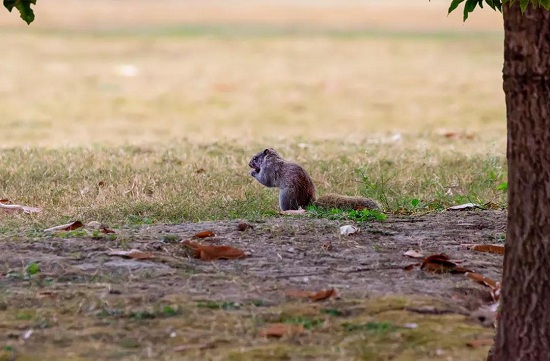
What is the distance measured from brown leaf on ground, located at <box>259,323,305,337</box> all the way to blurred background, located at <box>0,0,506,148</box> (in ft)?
22.0

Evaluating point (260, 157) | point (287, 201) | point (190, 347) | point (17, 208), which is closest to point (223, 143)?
point (260, 157)

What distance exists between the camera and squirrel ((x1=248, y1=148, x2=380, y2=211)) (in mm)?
7113

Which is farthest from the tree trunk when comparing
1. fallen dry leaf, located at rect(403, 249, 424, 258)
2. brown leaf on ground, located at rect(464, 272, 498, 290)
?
fallen dry leaf, located at rect(403, 249, 424, 258)

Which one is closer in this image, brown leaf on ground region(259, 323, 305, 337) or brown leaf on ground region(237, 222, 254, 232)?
brown leaf on ground region(259, 323, 305, 337)

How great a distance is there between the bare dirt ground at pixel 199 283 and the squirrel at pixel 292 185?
607mm

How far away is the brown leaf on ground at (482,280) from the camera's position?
5.14 metres

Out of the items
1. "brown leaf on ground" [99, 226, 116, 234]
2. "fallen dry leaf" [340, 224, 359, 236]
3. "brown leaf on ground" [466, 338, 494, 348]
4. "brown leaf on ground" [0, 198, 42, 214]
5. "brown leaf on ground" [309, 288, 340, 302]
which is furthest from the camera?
"brown leaf on ground" [0, 198, 42, 214]

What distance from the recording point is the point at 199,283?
17.0 feet

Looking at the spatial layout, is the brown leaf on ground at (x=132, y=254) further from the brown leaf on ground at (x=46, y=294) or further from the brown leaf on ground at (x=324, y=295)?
the brown leaf on ground at (x=324, y=295)

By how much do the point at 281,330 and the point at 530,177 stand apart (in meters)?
1.16

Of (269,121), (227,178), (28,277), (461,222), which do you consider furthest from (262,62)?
(28,277)

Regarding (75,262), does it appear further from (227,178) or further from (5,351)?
(227,178)

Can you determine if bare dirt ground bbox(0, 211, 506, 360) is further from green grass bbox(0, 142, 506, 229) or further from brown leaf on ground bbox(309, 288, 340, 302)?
green grass bbox(0, 142, 506, 229)

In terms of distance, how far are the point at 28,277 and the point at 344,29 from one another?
24.6 meters
